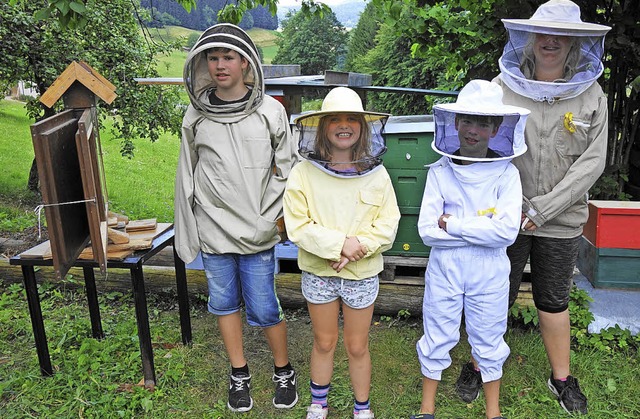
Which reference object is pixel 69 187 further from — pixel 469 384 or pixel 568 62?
pixel 568 62

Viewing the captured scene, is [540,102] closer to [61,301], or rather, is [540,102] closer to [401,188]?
[401,188]

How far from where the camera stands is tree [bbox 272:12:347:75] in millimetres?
30516

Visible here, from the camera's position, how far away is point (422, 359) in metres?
2.79

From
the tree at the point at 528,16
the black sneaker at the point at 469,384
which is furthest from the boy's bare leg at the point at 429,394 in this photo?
the tree at the point at 528,16

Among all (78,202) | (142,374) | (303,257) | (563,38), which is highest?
(563,38)

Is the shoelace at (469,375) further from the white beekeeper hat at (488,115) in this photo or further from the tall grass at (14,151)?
the tall grass at (14,151)

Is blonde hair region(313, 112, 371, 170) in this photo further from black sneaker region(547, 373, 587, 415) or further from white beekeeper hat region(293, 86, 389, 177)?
black sneaker region(547, 373, 587, 415)

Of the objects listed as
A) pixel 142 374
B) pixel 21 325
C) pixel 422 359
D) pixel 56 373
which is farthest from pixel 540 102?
pixel 21 325

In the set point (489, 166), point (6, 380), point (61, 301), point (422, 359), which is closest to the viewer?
point (489, 166)

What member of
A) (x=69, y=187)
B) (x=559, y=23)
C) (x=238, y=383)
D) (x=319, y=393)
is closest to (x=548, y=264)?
(x=559, y=23)

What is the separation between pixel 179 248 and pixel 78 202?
548 mm

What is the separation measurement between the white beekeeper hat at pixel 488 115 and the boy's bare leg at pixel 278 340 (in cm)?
134

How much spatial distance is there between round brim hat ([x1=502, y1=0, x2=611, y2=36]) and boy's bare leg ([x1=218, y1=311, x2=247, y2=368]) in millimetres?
2116

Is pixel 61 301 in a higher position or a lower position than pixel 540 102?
lower
